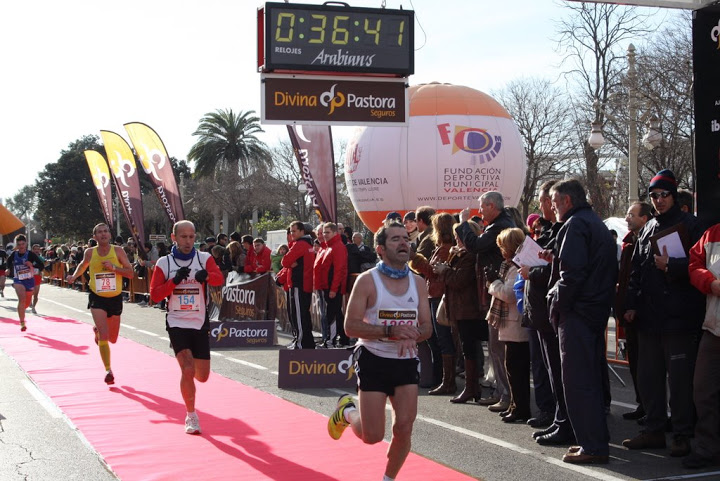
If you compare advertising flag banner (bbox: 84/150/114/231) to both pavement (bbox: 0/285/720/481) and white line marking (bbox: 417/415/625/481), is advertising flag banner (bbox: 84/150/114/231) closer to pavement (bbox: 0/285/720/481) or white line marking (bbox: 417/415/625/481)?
pavement (bbox: 0/285/720/481)

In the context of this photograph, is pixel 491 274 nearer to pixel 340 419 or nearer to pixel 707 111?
pixel 707 111

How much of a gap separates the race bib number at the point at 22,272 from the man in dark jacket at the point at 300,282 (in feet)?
27.8

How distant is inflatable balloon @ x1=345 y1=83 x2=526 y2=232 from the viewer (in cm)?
2675

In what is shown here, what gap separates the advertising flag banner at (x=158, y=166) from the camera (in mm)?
24156

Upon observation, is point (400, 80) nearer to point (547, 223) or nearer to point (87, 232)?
point (547, 223)

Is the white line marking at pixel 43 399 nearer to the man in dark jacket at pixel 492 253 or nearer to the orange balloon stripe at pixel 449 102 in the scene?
the man in dark jacket at pixel 492 253

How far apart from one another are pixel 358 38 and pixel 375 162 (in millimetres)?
15326

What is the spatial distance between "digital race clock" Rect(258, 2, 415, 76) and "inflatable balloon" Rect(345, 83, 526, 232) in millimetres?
14158

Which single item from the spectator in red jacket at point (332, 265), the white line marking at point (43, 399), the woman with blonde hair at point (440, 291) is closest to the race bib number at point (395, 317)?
the woman with blonde hair at point (440, 291)

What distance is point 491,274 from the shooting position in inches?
350

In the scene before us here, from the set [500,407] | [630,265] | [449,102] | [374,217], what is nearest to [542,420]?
[500,407]

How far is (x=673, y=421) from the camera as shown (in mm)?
7078

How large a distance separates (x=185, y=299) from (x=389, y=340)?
3190 mm

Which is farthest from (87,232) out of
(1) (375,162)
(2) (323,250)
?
(2) (323,250)
